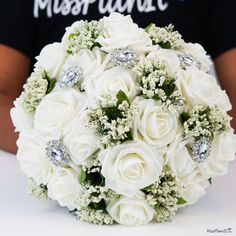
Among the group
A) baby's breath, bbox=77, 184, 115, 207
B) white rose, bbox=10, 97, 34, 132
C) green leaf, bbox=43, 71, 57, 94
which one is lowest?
baby's breath, bbox=77, 184, 115, 207

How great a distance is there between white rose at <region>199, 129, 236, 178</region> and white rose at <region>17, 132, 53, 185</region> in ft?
0.70

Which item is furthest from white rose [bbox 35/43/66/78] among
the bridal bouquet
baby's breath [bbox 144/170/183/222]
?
baby's breath [bbox 144/170/183/222]

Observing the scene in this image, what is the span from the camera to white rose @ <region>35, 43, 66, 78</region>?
0.86m

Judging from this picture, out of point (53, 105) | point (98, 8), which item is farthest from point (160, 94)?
point (98, 8)

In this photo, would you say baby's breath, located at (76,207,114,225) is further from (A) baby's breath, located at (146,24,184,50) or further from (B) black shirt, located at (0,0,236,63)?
(B) black shirt, located at (0,0,236,63)

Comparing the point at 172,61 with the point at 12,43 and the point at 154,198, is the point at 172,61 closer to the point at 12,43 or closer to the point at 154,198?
the point at 154,198

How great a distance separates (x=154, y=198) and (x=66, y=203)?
0.41 ft

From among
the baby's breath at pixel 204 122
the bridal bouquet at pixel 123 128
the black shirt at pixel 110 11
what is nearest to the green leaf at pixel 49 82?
the bridal bouquet at pixel 123 128

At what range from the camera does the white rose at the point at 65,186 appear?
79 centimetres

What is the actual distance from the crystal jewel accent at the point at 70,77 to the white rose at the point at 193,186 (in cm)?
20

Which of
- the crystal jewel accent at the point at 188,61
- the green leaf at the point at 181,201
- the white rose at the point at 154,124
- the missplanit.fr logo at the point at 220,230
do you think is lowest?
the missplanit.fr logo at the point at 220,230

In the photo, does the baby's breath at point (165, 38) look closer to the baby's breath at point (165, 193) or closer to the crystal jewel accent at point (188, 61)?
the crystal jewel accent at point (188, 61)

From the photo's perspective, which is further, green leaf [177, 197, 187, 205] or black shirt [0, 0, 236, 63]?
black shirt [0, 0, 236, 63]

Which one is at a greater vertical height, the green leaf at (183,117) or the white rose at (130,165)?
the green leaf at (183,117)
